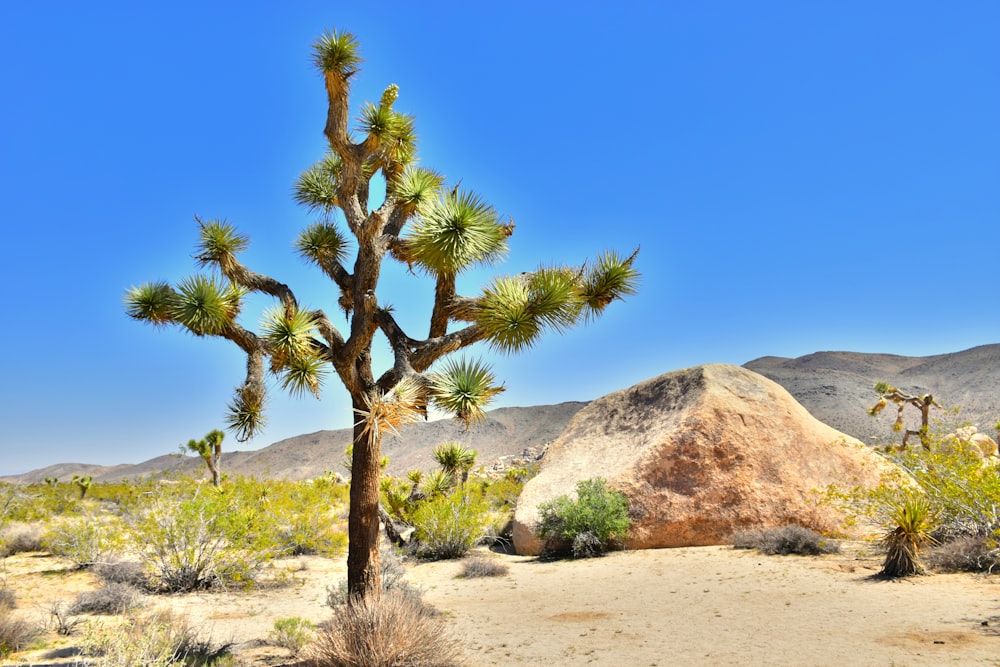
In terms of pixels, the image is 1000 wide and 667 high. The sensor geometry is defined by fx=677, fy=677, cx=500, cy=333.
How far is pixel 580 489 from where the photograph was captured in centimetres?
1403

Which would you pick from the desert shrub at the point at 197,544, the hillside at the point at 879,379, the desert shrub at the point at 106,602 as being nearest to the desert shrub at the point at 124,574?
the desert shrub at the point at 197,544

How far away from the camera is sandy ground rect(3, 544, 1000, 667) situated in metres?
6.82

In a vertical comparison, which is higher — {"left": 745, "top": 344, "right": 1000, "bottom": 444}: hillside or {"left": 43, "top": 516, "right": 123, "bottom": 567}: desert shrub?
{"left": 745, "top": 344, "right": 1000, "bottom": 444}: hillside

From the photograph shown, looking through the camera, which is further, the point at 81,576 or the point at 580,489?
the point at 580,489

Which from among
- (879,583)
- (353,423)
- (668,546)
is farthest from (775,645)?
(668,546)

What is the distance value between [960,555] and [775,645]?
4564 millimetres

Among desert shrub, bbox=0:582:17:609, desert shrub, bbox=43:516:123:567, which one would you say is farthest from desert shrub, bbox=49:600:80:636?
desert shrub, bbox=43:516:123:567

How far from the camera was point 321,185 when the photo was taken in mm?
10445

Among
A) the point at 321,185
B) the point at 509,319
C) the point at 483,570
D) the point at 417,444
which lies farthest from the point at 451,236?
the point at 417,444

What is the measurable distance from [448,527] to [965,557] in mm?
9517

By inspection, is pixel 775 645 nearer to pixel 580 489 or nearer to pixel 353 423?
pixel 353 423

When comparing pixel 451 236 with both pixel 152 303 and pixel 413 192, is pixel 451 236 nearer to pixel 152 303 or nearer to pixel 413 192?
pixel 413 192

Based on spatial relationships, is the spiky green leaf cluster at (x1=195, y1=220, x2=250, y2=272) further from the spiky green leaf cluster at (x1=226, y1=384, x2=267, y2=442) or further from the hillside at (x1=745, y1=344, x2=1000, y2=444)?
the hillside at (x1=745, y1=344, x2=1000, y2=444)

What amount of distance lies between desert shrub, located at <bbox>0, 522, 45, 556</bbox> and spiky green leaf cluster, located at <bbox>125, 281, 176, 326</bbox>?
34.3 feet
